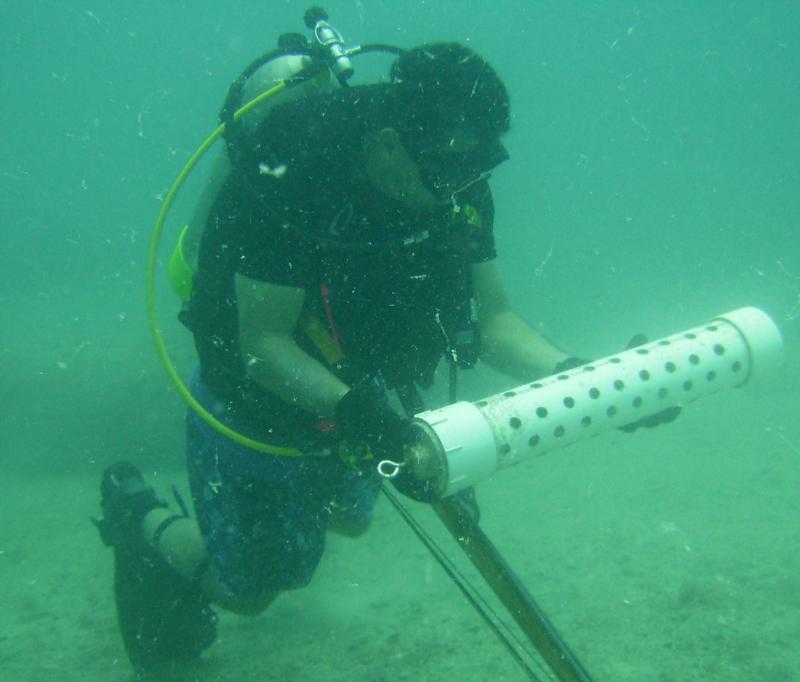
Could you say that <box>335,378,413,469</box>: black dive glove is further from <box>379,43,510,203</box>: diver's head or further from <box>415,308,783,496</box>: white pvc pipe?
<box>379,43,510,203</box>: diver's head

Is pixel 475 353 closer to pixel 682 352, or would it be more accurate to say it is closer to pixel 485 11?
pixel 682 352

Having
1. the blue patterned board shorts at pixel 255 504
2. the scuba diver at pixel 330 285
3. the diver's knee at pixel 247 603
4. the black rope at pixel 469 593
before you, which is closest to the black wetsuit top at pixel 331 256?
the scuba diver at pixel 330 285

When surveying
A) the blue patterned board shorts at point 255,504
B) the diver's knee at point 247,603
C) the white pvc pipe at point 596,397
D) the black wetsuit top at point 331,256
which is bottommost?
the diver's knee at point 247,603

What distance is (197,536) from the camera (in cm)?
353

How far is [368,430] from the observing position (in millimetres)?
1783

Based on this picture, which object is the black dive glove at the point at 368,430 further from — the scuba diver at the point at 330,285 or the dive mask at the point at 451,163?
the dive mask at the point at 451,163

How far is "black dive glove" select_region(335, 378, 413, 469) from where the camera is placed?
169 cm

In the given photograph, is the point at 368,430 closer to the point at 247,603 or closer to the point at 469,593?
the point at 469,593

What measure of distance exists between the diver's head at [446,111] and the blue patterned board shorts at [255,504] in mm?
1580

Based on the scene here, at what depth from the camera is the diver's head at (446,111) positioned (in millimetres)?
2105

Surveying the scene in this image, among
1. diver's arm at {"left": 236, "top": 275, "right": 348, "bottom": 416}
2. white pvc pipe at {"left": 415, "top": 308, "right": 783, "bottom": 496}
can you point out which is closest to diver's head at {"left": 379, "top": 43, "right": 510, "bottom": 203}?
diver's arm at {"left": 236, "top": 275, "right": 348, "bottom": 416}

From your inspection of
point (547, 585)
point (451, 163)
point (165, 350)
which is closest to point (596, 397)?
point (451, 163)

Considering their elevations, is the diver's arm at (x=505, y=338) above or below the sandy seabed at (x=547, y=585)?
above

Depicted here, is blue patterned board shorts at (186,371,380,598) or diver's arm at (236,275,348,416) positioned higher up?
diver's arm at (236,275,348,416)
